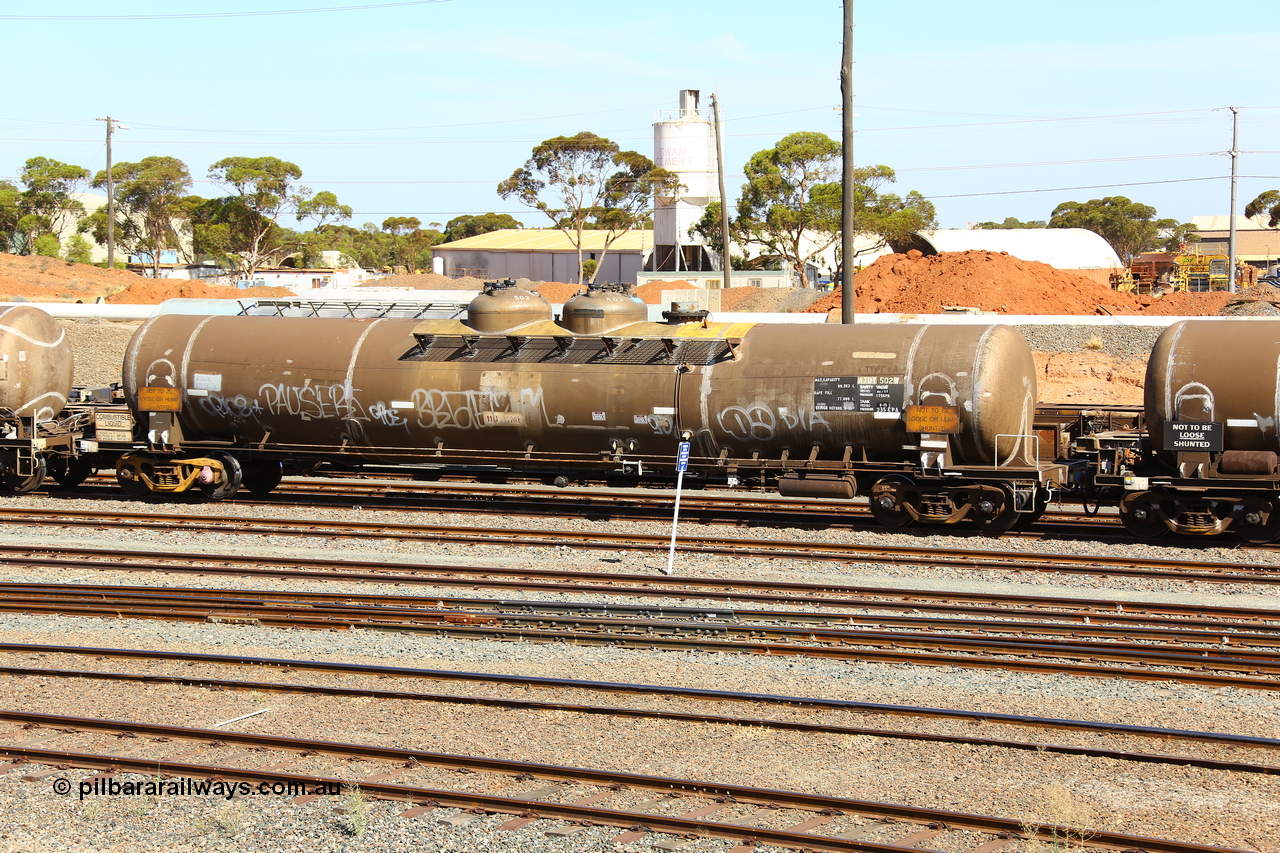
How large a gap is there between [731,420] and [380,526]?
6.54 metres

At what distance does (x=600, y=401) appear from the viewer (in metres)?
19.6

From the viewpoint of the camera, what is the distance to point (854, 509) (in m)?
21.4

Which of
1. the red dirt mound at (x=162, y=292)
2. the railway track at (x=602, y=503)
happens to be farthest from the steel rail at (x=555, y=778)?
the red dirt mound at (x=162, y=292)

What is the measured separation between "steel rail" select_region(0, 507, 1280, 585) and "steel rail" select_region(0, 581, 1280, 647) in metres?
2.86

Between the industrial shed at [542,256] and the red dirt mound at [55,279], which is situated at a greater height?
the industrial shed at [542,256]

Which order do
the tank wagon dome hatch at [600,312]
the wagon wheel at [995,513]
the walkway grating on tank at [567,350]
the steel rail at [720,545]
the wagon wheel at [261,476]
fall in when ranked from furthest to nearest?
the wagon wheel at [261,476]
the tank wagon dome hatch at [600,312]
the walkway grating on tank at [567,350]
the wagon wheel at [995,513]
the steel rail at [720,545]

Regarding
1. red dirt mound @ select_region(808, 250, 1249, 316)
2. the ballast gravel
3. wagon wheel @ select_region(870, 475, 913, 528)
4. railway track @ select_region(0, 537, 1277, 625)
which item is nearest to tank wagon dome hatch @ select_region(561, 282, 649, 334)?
wagon wheel @ select_region(870, 475, 913, 528)

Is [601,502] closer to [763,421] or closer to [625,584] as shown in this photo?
[763,421]

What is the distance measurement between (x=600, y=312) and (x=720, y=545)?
5045 mm

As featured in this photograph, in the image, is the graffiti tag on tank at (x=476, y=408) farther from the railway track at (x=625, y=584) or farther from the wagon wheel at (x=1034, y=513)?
the wagon wheel at (x=1034, y=513)

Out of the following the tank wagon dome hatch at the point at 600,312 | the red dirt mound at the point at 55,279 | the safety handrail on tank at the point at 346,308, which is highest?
the red dirt mound at the point at 55,279

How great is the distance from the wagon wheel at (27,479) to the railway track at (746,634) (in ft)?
27.6

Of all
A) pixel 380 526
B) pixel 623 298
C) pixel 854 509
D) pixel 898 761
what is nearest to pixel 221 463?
pixel 380 526

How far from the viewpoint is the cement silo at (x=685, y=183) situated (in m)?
81.9
